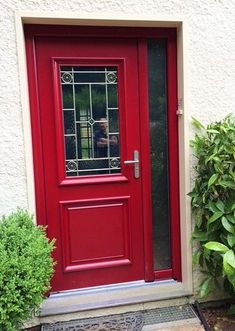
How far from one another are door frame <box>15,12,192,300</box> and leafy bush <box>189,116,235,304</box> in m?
0.10

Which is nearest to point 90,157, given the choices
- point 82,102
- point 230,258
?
point 82,102

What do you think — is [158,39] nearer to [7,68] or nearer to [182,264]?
[7,68]

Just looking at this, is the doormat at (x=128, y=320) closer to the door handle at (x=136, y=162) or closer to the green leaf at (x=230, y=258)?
the green leaf at (x=230, y=258)

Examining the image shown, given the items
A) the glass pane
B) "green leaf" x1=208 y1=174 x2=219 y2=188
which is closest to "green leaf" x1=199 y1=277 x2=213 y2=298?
the glass pane

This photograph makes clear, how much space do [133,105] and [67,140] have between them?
2.27ft

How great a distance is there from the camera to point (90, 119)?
10.4ft

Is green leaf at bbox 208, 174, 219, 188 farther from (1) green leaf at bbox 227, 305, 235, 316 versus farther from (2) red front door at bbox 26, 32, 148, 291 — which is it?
(1) green leaf at bbox 227, 305, 235, 316

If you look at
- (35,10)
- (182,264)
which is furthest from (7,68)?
(182,264)

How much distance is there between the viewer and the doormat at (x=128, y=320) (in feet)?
9.80

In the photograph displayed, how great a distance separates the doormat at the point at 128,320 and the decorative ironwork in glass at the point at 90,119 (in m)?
1.31

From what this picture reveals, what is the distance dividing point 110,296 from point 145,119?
168cm

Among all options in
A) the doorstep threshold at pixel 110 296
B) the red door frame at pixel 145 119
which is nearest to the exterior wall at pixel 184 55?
the red door frame at pixel 145 119

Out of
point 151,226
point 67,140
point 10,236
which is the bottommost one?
point 151,226

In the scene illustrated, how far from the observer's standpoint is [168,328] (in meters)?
2.97
